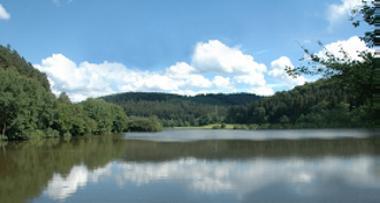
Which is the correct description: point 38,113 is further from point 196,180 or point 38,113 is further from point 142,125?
point 142,125

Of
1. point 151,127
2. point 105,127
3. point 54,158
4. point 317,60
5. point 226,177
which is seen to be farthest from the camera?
point 151,127

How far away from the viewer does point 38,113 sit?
67000mm

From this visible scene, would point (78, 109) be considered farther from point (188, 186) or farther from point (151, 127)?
point (188, 186)

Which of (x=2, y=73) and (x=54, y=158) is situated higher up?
(x=2, y=73)

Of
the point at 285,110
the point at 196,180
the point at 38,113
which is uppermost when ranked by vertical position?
the point at 285,110

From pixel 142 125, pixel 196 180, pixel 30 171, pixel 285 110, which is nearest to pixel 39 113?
pixel 30 171

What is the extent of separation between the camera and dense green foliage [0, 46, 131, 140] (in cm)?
5844

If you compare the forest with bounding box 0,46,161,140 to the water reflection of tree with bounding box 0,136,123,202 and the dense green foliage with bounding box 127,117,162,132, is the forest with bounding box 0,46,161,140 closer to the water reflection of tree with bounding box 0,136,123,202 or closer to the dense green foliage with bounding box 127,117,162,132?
the dense green foliage with bounding box 127,117,162,132

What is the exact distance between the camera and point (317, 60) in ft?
18.1

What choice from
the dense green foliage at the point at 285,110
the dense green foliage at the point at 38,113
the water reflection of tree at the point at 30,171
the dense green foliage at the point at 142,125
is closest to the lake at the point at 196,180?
the water reflection of tree at the point at 30,171

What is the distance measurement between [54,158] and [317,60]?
32.5 m

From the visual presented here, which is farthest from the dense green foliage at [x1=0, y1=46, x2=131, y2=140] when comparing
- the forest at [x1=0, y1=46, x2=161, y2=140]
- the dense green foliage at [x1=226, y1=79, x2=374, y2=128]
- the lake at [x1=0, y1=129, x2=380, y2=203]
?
the dense green foliage at [x1=226, y1=79, x2=374, y2=128]

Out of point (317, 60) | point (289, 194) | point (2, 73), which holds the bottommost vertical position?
point (289, 194)

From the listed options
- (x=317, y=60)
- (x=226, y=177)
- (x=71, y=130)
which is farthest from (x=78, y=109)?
(x=317, y=60)
